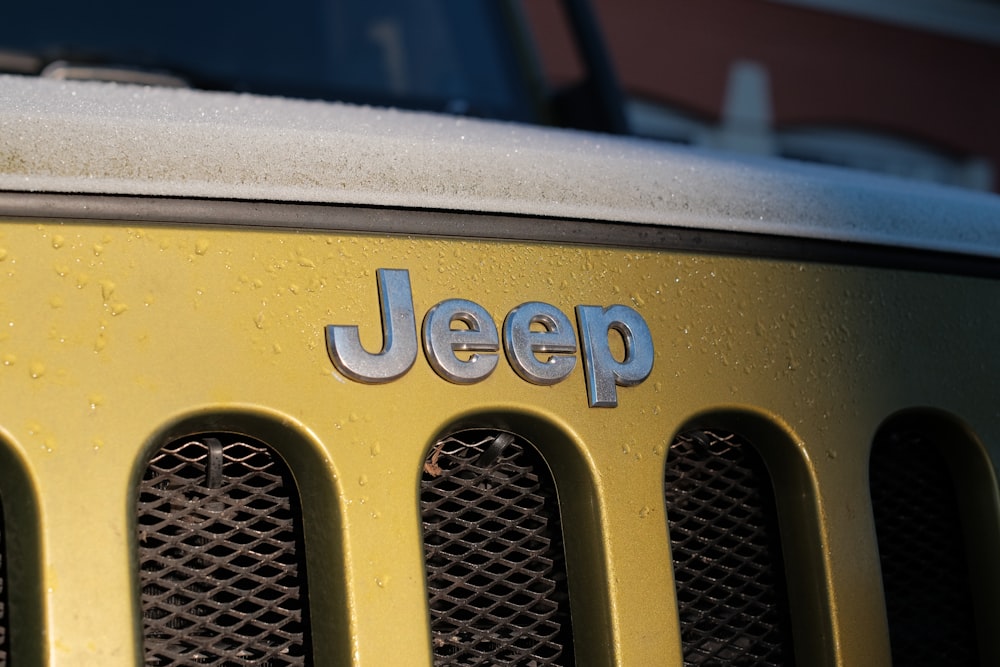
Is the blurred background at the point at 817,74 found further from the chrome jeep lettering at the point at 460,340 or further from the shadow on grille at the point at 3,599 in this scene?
the shadow on grille at the point at 3,599

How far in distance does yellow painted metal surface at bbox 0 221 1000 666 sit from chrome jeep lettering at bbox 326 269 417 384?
11 mm

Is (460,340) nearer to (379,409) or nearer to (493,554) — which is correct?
(379,409)

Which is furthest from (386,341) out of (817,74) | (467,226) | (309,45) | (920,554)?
(817,74)

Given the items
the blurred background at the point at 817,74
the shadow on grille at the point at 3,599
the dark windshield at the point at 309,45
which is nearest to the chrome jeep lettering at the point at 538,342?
the shadow on grille at the point at 3,599

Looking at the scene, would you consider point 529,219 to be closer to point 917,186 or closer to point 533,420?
point 533,420

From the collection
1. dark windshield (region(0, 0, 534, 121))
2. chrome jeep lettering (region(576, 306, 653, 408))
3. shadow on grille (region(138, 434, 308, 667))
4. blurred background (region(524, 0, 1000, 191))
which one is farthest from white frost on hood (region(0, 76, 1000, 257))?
blurred background (region(524, 0, 1000, 191))

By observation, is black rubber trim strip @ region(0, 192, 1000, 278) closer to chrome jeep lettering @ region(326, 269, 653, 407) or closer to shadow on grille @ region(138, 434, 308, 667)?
chrome jeep lettering @ region(326, 269, 653, 407)

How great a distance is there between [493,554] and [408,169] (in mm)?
428

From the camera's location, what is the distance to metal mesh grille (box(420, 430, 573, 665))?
1.21 m


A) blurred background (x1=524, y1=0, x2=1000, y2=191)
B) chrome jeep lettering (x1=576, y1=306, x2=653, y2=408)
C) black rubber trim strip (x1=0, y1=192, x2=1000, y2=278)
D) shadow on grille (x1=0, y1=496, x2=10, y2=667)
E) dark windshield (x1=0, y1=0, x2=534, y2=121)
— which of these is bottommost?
shadow on grille (x1=0, y1=496, x2=10, y2=667)

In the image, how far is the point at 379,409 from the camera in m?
1.14

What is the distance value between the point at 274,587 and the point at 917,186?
110 cm

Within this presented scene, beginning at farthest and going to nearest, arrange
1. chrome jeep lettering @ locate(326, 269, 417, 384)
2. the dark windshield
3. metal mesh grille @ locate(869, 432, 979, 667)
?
the dark windshield
metal mesh grille @ locate(869, 432, 979, 667)
chrome jeep lettering @ locate(326, 269, 417, 384)

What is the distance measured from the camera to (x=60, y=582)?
1010 mm
